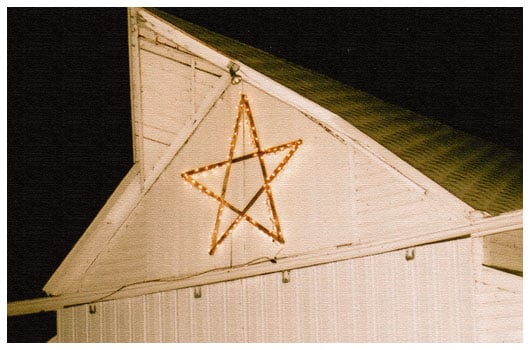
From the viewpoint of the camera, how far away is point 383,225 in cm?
697

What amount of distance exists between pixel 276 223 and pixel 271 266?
52 cm

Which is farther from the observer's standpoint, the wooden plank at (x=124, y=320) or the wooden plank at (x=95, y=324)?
the wooden plank at (x=95, y=324)

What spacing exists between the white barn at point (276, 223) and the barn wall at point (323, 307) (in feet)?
0.05

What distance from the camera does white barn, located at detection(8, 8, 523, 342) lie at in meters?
6.59

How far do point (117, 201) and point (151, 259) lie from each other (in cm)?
101

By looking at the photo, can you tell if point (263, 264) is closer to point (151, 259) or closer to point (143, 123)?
point (151, 259)

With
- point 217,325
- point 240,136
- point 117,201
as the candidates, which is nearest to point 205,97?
point 240,136

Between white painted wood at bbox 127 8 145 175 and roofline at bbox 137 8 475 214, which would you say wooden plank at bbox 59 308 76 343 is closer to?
white painted wood at bbox 127 8 145 175

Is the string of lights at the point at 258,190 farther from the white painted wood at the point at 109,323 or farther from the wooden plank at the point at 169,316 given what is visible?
the white painted wood at the point at 109,323

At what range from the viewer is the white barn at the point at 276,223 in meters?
6.59

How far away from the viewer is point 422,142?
8.79 m

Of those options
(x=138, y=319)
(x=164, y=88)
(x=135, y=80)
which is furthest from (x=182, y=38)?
(x=138, y=319)

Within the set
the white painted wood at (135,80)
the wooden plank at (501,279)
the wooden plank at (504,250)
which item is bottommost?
the wooden plank at (501,279)

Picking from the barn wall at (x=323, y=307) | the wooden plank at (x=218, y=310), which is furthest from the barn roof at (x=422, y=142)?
the wooden plank at (x=218, y=310)
